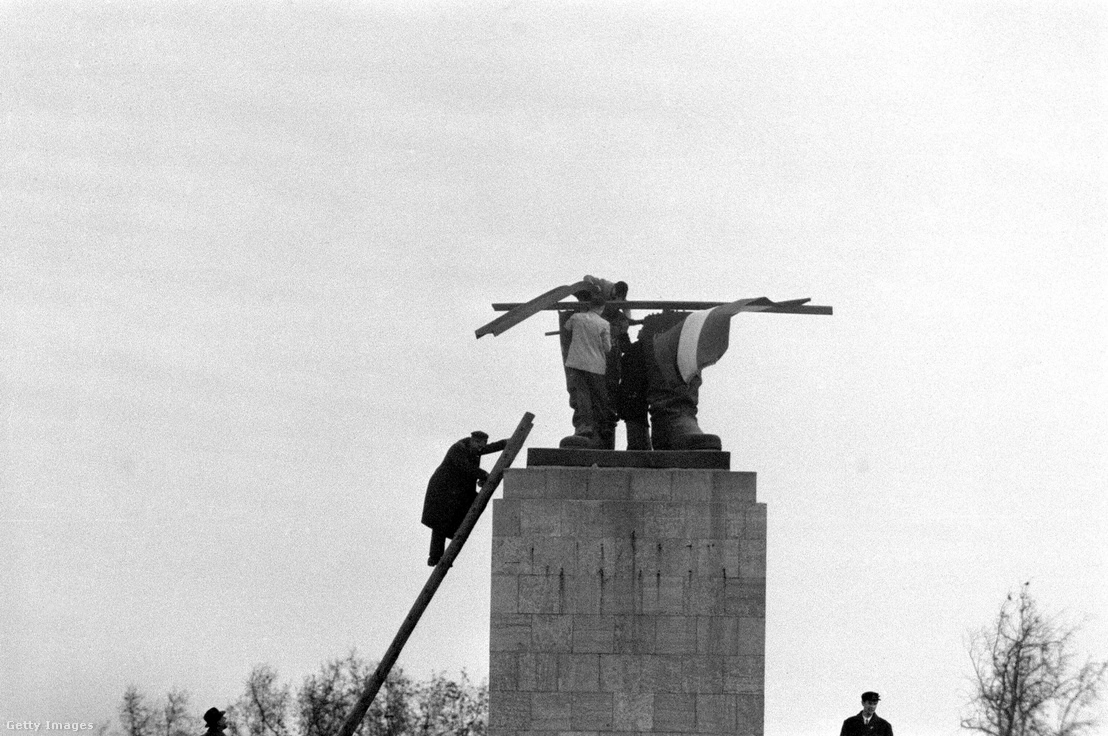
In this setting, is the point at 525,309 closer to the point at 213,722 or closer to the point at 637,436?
the point at 637,436

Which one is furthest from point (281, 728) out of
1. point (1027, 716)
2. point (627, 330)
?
point (627, 330)

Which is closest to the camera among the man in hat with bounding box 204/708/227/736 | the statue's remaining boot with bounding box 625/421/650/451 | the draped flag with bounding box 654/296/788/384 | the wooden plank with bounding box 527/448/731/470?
the man in hat with bounding box 204/708/227/736

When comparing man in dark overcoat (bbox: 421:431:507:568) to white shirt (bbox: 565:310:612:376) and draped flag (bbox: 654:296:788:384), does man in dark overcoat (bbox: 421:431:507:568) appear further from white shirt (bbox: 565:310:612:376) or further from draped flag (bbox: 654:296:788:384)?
draped flag (bbox: 654:296:788:384)

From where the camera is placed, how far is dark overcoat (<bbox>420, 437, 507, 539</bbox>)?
112 feet

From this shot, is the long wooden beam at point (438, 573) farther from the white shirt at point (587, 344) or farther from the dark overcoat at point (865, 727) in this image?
the dark overcoat at point (865, 727)

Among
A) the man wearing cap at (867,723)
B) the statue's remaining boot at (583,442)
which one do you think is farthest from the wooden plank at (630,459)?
the man wearing cap at (867,723)

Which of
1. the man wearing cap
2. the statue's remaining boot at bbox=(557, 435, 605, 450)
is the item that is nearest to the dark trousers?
the statue's remaining boot at bbox=(557, 435, 605, 450)

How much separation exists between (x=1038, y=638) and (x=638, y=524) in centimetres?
1241

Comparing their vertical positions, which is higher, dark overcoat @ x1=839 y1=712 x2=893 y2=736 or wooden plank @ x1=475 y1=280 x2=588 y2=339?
wooden plank @ x1=475 y1=280 x2=588 y2=339

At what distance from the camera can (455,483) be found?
→ 112 ft

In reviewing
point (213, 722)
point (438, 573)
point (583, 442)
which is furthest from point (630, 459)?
point (213, 722)

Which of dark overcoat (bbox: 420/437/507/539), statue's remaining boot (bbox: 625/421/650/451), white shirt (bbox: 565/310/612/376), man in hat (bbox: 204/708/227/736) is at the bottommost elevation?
man in hat (bbox: 204/708/227/736)

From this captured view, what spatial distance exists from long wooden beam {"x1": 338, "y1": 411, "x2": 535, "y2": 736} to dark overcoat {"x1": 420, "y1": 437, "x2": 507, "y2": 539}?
0.18 meters

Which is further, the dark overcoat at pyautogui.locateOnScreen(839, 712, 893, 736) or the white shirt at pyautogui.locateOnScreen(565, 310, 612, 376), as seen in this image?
the white shirt at pyautogui.locateOnScreen(565, 310, 612, 376)
